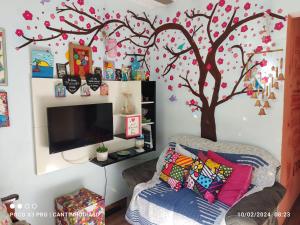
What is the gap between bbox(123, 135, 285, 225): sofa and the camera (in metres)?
1.82

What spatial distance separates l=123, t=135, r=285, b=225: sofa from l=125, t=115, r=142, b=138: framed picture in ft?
1.31

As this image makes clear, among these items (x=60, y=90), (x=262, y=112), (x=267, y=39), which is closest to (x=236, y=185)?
(x=262, y=112)

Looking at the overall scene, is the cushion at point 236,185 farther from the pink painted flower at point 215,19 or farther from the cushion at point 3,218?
the cushion at point 3,218

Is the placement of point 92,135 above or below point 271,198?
above

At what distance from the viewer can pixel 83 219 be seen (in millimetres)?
2166

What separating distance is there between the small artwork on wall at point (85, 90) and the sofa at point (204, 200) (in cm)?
96

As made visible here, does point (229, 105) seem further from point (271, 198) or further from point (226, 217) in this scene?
point (226, 217)

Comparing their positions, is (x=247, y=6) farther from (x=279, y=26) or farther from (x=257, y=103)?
(x=257, y=103)

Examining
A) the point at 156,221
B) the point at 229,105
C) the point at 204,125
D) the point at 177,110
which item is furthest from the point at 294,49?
the point at 156,221

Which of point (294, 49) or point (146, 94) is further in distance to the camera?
point (146, 94)


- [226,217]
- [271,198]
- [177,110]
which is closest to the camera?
[226,217]

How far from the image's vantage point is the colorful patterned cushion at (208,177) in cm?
212

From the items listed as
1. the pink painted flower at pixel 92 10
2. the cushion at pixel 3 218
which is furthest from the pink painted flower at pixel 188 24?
the cushion at pixel 3 218

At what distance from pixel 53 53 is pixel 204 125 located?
70.8 inches
